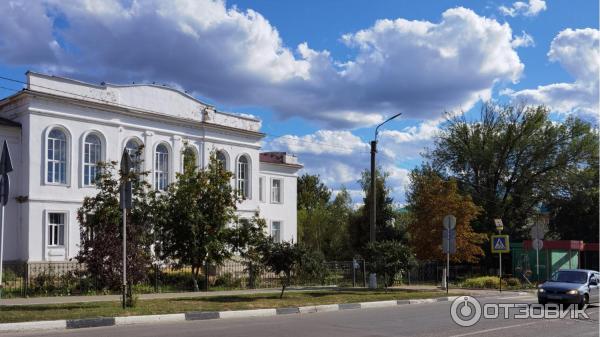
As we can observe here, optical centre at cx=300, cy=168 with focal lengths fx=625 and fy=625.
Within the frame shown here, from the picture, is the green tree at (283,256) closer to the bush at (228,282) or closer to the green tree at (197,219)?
the green tree at (197,219)

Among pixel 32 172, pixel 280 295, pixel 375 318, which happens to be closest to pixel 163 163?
pixel 32 172

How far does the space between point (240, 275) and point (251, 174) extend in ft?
50.8

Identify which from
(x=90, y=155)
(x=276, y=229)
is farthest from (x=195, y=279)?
(x=276, y=229)

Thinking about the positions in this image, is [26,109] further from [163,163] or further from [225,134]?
[225,134]

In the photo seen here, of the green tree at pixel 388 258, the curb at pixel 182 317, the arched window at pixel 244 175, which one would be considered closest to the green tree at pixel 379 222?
the arched window at pixel 244 175

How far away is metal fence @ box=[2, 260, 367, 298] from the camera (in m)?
21.7

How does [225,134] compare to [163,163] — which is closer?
[163,163]

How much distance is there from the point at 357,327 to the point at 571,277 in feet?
33.0

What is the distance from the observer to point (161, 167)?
127 ft

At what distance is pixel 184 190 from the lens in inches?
1014

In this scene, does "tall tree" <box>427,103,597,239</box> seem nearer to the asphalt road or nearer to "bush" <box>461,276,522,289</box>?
"bush" <box>461,276,522,289</box>

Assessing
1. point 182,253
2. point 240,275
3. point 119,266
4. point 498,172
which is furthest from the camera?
point 498,172

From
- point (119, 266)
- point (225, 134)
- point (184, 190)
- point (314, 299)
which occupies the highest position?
point (225, 134)

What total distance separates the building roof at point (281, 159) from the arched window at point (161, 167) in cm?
1042
